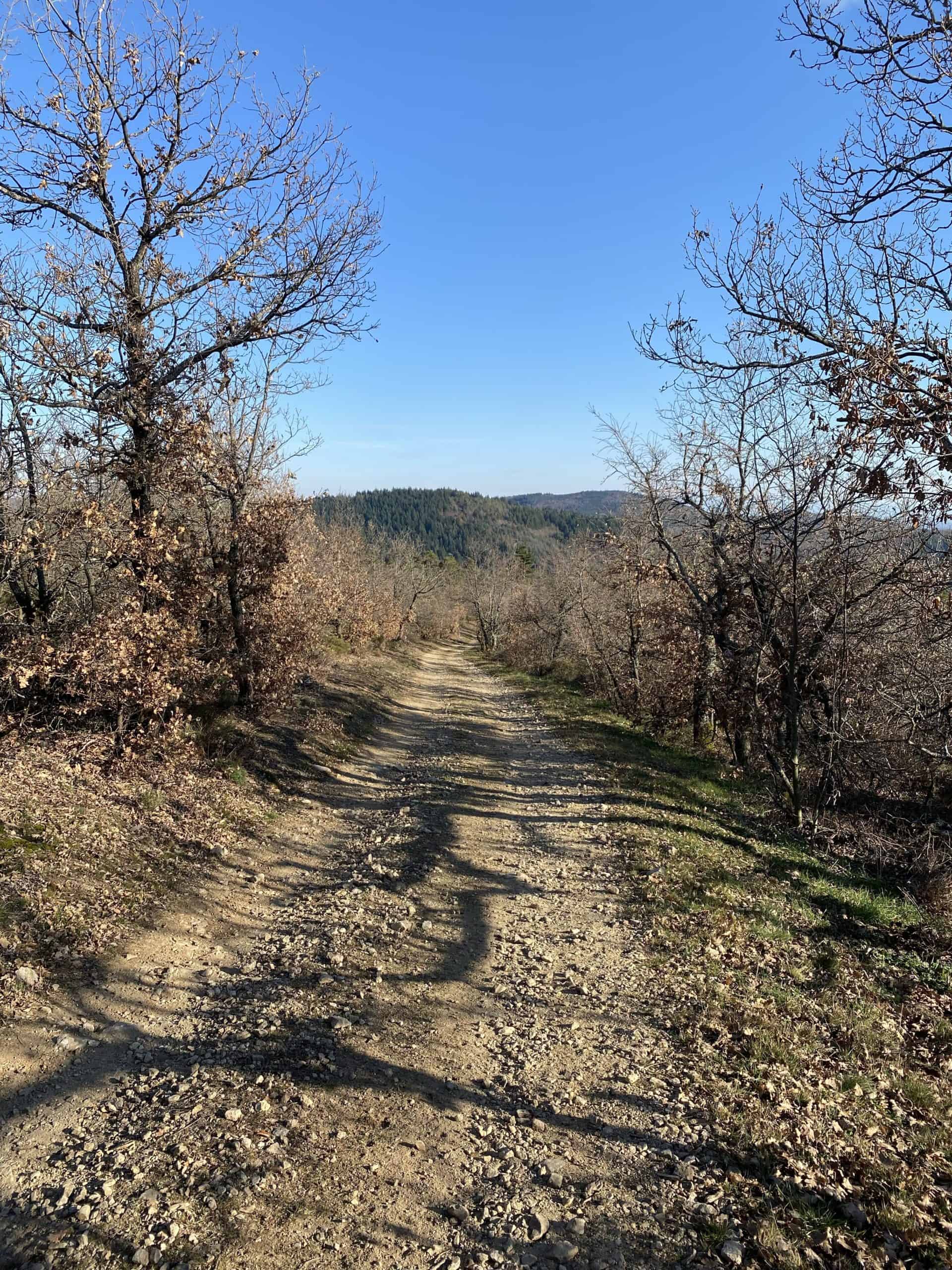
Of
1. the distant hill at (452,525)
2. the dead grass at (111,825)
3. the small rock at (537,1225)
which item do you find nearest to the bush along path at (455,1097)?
the small rock at (537,1225)

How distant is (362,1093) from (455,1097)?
1.97ft

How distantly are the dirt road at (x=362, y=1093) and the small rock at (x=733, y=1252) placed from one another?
20cm

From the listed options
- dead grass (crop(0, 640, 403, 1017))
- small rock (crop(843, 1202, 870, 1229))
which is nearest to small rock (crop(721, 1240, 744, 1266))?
small rock (crop(843, 1202, 870, 1229))

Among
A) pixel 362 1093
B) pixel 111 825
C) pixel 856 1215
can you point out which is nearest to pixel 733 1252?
pixel 856 1215

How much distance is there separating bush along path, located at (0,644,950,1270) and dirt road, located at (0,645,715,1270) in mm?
16

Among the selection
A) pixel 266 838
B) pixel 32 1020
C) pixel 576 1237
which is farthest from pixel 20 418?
pixel 576 1237

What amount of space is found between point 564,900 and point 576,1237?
13.7 feet

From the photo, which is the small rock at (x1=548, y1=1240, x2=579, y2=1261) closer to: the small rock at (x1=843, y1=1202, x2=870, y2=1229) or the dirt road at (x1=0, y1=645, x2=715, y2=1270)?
the dirt road at (x1=0, y1=645, x2=715, y2=1270)

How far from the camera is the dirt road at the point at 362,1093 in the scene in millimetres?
3412

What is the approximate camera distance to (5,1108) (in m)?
4.08

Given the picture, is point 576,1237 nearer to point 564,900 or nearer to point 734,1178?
point 734,1178

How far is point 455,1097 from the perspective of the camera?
4434 mm

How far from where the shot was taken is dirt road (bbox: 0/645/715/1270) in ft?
11.2

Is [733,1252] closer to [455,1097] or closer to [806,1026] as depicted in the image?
[455,1097]
